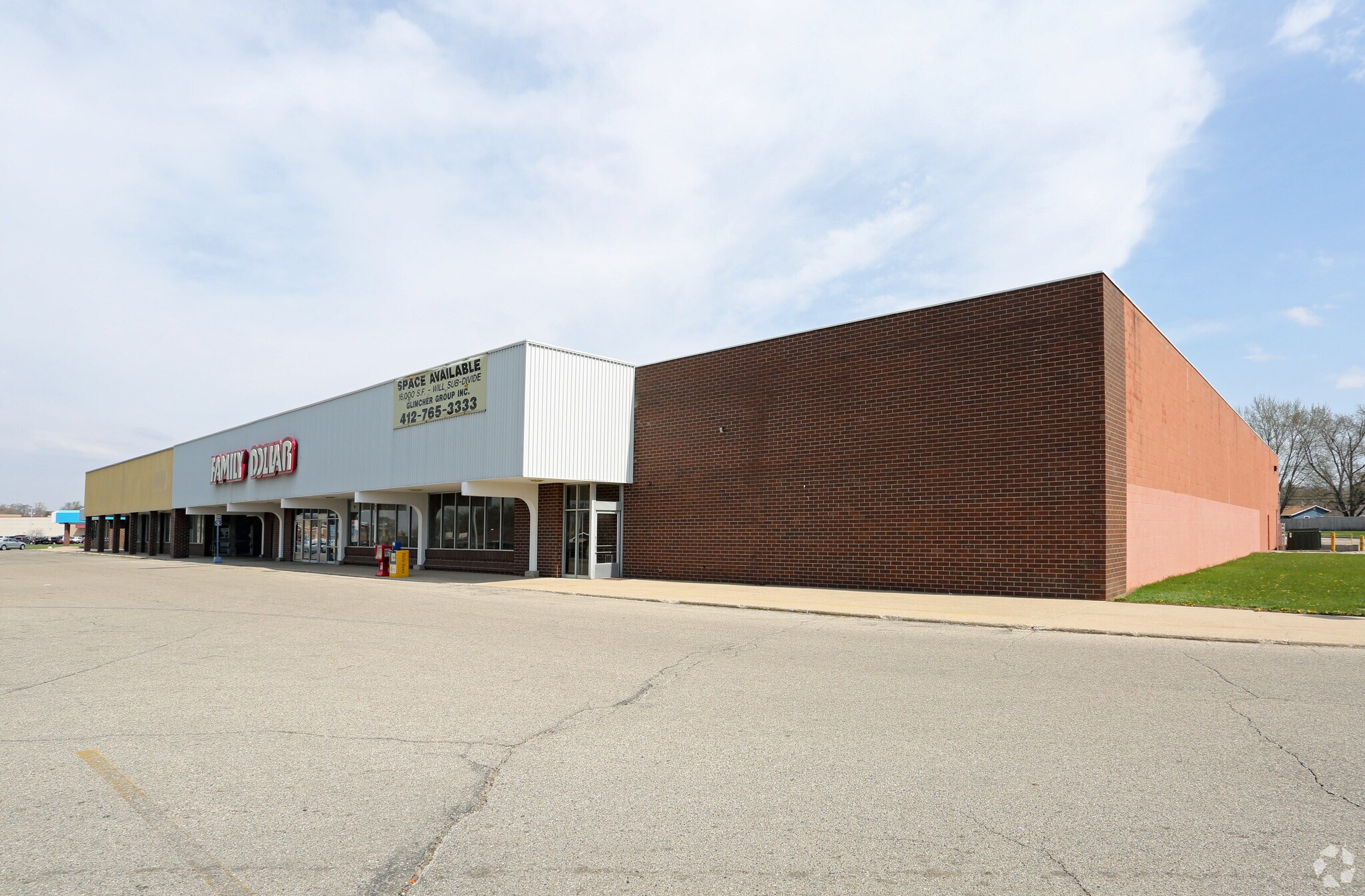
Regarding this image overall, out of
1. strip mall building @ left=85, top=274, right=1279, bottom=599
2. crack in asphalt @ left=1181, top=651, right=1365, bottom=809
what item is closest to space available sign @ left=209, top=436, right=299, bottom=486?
strip mall building @ left=85, top=274, right=1279, bottom=599

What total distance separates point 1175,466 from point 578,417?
16.6 metres

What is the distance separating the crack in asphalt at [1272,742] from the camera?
5.12 metres

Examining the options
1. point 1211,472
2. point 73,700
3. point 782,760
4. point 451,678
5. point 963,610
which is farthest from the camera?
point 1211,472

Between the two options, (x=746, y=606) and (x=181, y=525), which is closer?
(x=746, y=606)

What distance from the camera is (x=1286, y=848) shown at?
14.2 feet

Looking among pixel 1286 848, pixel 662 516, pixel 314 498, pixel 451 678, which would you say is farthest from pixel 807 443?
pixel 314 498

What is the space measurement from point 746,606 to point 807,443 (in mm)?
6176

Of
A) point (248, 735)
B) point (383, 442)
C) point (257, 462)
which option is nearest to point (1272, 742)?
point (248, 735)

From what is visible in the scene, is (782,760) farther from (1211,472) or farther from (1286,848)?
(1211,472)

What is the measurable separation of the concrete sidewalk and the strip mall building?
1.46 metres

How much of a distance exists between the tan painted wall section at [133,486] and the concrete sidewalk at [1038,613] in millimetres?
44699

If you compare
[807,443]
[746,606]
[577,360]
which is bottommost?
[746,606]

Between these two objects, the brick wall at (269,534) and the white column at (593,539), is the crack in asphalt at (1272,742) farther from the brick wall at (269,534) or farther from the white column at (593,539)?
the brick wall at (269,534)

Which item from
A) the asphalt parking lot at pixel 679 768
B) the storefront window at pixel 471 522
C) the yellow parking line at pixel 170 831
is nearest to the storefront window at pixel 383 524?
the storefront window at pixel 471 522
